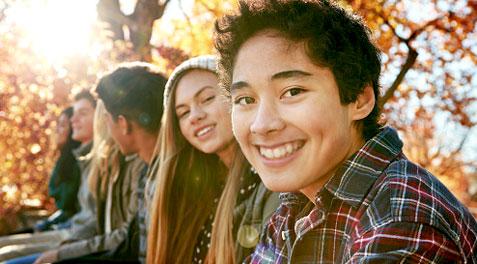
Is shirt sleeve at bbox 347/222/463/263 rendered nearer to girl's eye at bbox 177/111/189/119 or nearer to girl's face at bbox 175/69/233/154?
girl's face at bbox 175/69/233/154

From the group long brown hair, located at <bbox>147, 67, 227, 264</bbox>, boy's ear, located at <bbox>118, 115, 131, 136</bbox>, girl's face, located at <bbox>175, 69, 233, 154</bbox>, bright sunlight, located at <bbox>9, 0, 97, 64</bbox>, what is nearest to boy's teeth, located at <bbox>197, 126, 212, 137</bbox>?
girl's face, located at <bbox>175, 69, 233, 154</bbox>

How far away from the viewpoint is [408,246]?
129 centimetres

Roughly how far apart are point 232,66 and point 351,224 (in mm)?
684

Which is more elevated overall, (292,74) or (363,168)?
(292,74)

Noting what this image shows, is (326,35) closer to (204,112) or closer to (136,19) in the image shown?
(204,112)

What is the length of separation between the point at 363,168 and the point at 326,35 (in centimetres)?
40

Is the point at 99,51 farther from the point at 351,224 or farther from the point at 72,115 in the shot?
the point at 351,224

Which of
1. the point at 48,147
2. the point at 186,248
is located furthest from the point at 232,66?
the point at 48,147

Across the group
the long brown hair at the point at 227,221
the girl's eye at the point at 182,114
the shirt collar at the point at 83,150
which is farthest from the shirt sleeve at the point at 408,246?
the shirt collar at the point at 83,150

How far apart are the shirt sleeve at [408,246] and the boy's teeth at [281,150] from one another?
40cm

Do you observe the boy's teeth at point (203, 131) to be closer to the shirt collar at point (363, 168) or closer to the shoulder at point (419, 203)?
the shirt collar at point (363, 168)

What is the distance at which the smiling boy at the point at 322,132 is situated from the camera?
1446 millimetres

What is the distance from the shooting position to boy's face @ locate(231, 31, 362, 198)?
65.0 inches

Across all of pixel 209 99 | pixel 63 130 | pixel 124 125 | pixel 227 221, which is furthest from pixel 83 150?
pixel 227 221
